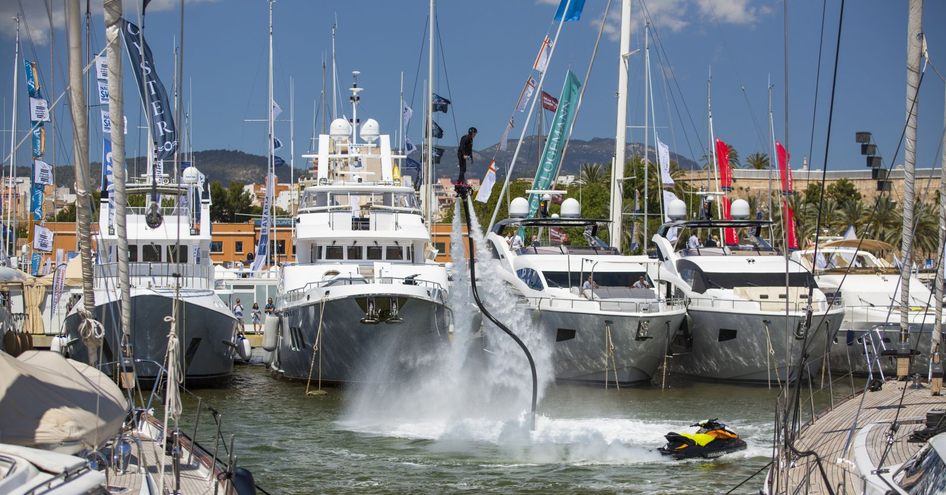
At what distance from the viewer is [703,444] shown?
20766 mm

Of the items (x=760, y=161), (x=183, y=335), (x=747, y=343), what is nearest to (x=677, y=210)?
(x=747, y=343)

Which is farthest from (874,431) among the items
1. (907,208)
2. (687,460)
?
(907,208)

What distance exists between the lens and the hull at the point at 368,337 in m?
29.3

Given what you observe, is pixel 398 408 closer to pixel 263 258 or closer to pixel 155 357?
pixel 155 357

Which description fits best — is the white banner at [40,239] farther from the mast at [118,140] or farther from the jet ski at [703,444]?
the jet ski at [703,444]

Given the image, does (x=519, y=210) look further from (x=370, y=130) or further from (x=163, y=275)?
(x=163, y=275)

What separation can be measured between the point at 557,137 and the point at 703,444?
75.7 feet

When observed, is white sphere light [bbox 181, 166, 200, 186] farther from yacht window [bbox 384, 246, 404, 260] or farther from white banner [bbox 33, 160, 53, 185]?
yacht window [bbox 384, 246, 404, 260]

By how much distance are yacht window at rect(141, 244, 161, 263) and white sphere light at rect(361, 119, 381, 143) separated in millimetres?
9226

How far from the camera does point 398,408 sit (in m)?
27.5

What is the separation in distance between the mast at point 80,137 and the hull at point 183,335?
13.4 m

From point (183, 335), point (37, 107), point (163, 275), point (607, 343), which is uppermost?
point (37, 107)

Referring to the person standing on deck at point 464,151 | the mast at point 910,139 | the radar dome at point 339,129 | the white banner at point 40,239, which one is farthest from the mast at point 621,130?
the person standing on deck at point 464,151

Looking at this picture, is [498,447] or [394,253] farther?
[394,253]
